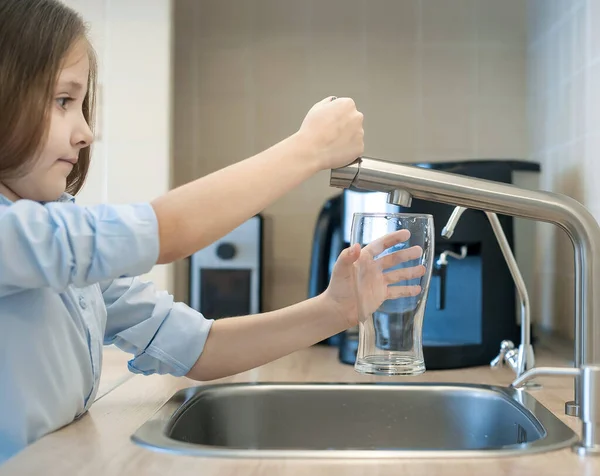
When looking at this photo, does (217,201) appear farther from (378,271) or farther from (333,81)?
(333,81)

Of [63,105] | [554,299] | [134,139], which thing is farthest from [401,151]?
[63,105]

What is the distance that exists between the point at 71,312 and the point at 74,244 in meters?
0.23

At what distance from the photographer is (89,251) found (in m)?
0.64

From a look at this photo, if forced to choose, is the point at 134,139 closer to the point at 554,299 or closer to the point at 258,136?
the point at 258,136

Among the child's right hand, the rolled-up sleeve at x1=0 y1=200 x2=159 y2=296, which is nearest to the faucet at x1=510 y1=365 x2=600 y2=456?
the child's right hand

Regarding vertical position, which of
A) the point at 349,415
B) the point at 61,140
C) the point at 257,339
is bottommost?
the point at 349,415

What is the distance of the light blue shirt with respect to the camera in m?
0.64

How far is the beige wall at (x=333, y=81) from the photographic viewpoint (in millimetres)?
1774

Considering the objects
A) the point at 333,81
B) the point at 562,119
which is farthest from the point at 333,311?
the point at 333,81

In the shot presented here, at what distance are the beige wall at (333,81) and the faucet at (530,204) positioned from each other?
1.06m

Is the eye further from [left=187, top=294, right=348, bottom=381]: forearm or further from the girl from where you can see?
[left=187, top=294, right=348, bottom=381]: forearm

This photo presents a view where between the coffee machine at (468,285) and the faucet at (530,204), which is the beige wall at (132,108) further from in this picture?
the faucet at (530,204)

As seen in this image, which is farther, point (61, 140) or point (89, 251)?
point (61, 140)

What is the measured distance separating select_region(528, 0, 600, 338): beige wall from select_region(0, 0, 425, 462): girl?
635mm
